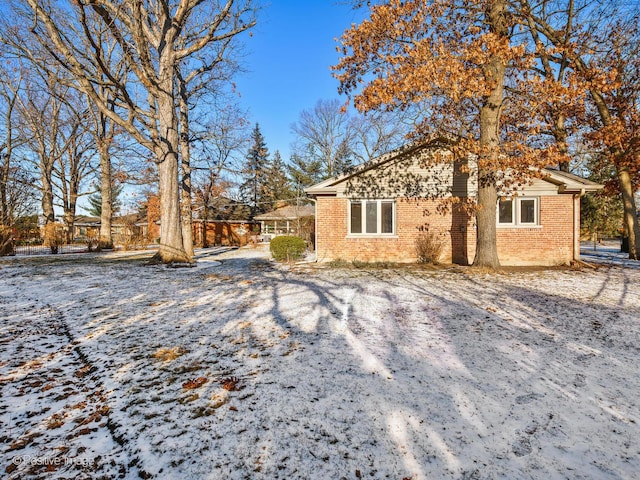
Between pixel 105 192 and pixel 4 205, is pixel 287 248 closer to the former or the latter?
pixel 4 205

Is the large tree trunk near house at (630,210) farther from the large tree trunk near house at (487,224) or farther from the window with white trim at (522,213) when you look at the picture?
the large tree trunk near house at (487,224)

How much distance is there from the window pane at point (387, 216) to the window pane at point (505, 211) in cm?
409

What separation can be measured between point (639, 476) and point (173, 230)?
12770 millimetres

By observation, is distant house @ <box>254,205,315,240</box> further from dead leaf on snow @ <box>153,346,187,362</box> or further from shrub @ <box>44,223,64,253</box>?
dead leaf on snow @ <box>153,346,187,362</box>

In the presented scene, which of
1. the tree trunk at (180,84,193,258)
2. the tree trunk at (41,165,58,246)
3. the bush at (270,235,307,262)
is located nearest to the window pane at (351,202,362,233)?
the bush at (270,235,307,262)

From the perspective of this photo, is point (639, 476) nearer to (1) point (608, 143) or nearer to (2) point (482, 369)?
(2) point (482, 369)

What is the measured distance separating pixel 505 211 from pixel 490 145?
3296 mm

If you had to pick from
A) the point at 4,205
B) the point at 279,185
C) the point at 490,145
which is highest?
the point at 279,185

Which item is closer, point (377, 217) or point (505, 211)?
point (505, 211)

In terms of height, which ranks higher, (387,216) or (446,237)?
(387,216)

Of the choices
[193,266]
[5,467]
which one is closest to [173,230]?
[193,266]

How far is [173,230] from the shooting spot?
12.0 meters

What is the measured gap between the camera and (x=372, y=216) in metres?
12.3

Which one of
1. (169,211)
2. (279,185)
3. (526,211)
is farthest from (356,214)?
(279,185)
